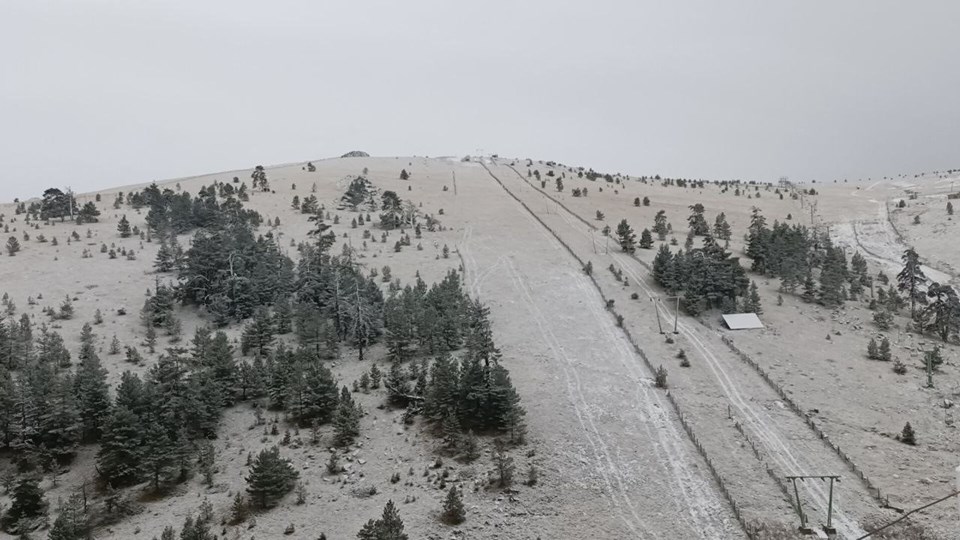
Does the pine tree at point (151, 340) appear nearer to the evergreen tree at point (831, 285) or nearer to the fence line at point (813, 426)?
the fence line at point (813, 426)

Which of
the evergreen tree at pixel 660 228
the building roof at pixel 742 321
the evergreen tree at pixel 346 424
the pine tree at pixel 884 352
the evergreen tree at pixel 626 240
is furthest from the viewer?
the evergreen tree at pixel 660 228

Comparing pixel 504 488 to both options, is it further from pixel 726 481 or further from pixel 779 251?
pixel 779 251

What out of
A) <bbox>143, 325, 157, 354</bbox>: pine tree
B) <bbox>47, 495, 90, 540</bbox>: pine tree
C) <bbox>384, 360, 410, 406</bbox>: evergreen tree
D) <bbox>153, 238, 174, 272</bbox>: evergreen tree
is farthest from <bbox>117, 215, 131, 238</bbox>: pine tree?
<bbox>47, 495, 90, 540</bbox>: pine tree

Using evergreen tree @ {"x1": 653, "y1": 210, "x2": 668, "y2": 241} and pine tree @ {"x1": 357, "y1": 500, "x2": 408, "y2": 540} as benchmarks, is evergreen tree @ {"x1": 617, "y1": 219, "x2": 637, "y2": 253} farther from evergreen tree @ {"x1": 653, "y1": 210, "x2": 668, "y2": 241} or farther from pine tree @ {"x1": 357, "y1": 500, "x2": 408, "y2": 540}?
pine tree @ {"x1": 357, "y1": 500, "x2": 408, "y2": 540}

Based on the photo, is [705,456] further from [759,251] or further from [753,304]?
[759,251]

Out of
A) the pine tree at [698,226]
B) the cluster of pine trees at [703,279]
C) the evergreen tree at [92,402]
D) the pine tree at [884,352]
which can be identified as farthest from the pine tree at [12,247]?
the pine tree at [884,352]

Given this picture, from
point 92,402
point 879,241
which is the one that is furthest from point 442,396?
point 879,241

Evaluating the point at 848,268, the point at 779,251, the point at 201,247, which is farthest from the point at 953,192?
the point at 201,247
